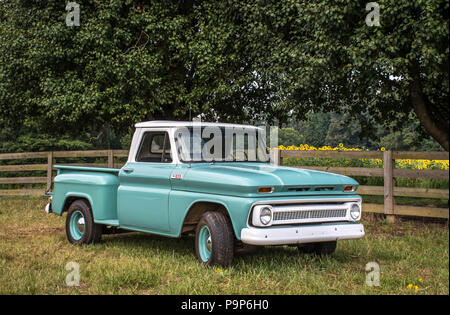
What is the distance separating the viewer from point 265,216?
5988mm

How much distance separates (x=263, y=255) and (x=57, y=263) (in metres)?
2.71

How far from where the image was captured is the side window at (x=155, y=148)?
7426 mm

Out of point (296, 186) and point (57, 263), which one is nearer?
point (296, 186)

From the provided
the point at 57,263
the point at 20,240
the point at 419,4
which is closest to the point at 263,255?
the point at 57,263

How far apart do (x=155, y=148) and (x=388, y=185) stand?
549 cm

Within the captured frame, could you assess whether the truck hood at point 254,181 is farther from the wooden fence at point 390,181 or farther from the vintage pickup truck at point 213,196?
the wooden fence at point 390,181

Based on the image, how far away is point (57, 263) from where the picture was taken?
22.7ft

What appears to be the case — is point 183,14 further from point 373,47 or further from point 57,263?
point 57,263

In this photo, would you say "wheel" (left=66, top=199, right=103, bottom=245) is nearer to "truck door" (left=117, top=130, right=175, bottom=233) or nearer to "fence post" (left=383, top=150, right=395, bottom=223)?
→ "truck door" (left=117, top=130, right=175, bottom=233)

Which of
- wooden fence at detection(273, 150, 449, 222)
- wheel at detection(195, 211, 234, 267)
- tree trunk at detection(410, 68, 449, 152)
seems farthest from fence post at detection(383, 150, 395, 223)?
wheel at detection(195, 211, 234, 267)

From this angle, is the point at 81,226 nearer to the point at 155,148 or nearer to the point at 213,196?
the point at 155,148

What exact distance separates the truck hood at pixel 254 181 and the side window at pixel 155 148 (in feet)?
1.80

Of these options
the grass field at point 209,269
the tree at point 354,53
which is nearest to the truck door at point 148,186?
the grass field at point 209,269

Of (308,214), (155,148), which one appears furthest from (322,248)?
(155,148)
